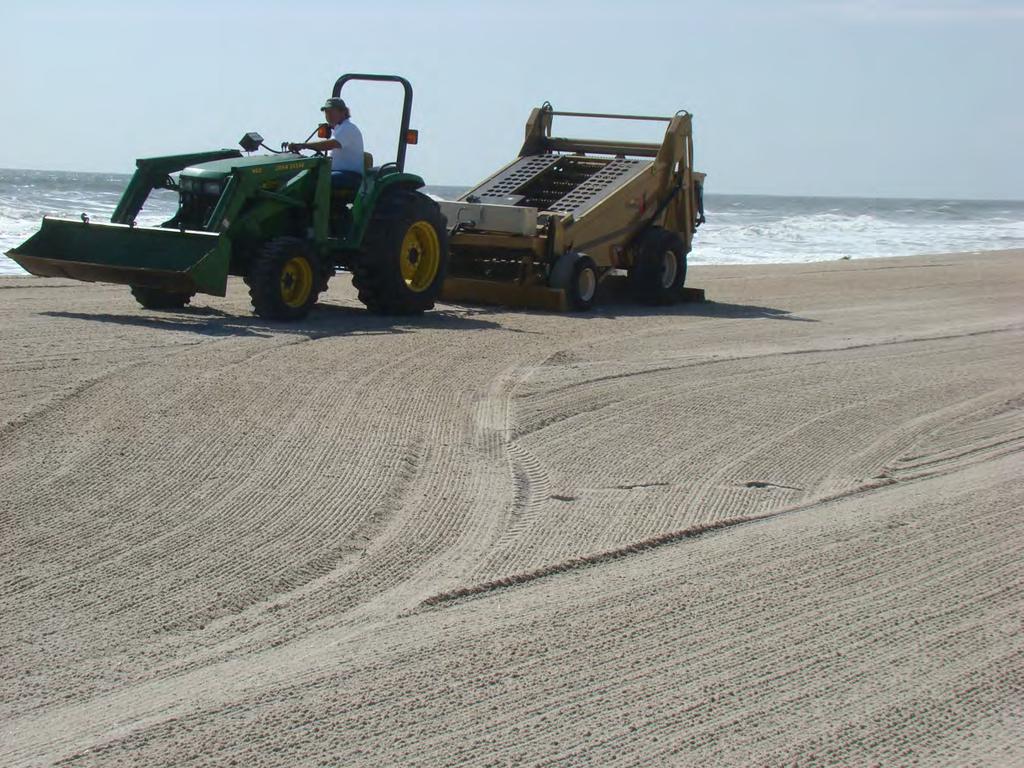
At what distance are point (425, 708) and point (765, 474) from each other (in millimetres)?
3332

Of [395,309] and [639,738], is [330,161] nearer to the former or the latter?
[395,309]

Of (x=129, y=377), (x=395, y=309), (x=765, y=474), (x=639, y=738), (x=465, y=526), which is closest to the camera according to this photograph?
(x=639, y=738)

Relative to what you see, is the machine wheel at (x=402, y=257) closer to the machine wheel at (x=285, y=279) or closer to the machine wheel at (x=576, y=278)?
the machine wheel at (x=285, y=279)

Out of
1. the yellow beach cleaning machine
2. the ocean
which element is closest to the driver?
the yellow beach cleaning machine

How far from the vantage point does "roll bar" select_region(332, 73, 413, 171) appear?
12.4 meters

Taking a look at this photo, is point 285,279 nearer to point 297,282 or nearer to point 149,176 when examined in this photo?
point 297,282

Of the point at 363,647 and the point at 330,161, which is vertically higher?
the point at 330,161

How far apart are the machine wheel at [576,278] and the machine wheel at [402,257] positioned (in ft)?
4.32

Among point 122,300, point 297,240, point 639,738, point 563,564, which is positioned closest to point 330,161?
point 297,240

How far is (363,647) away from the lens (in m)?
4.31

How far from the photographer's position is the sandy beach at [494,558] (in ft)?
12.4

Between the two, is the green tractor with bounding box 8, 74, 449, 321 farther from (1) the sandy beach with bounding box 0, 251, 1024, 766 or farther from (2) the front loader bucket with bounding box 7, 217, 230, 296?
(1) the sandy beach with bounding box 0, 251, 1024, 766

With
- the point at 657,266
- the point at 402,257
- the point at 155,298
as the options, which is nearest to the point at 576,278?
the point at 657,266

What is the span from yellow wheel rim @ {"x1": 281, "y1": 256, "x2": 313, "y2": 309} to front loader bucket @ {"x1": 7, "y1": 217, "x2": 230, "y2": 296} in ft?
2.42
